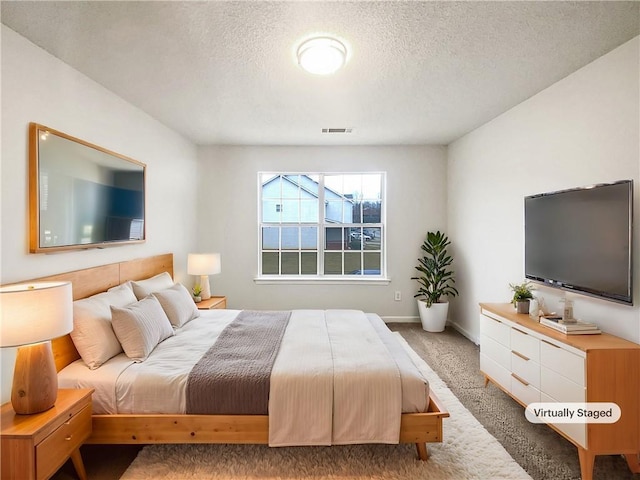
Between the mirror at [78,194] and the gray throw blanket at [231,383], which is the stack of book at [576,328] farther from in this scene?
the mirror at [78,194]

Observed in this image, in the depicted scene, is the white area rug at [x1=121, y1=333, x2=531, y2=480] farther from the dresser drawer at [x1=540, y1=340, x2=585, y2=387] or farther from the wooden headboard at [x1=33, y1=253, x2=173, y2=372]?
the wooden headboard at [x1=33, y1=253, x2=173, y2=372]

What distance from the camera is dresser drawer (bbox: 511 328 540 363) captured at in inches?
89.0

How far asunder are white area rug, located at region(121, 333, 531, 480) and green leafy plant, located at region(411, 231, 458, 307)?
245cm

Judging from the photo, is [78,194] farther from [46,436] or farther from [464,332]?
[464,332]

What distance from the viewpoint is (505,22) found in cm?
191

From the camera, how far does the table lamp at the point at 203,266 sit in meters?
3.96

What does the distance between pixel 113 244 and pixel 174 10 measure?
6.26ft

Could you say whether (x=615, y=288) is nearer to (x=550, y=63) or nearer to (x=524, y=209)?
(x=524, y=209)

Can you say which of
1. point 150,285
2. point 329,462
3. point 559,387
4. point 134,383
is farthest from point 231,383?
point 559,387

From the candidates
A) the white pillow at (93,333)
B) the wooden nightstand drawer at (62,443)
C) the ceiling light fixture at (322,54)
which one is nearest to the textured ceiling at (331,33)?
the ceiling light fixture at (322,54)

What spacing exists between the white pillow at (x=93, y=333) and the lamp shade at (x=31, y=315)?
449 millimetres

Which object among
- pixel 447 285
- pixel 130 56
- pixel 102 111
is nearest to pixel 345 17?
pixel 130 56

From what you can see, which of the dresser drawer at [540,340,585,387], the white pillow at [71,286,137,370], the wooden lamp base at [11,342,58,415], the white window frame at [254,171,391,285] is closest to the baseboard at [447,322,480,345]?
the white window frame at [254,171,391,285]

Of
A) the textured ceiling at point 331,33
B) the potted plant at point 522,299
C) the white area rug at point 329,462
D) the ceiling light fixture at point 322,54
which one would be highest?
the textured ceiling at point 331,33
